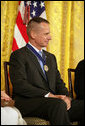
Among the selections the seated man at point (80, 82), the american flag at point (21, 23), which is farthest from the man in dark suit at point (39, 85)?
the american flag at point (21, 23)

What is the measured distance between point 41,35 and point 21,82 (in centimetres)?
72

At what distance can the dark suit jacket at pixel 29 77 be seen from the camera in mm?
2902

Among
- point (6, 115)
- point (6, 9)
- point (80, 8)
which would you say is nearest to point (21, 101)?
point (6, 115)

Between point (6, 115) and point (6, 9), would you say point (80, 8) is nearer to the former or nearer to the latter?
point (6, 9)

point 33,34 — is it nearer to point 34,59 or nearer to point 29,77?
point 34,59

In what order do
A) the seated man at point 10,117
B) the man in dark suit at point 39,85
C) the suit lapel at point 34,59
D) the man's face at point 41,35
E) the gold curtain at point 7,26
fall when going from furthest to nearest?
the gold curtain at point 7,26 < the man's face at point 41,35 < the suit lapel at point 34,59 < the man in dark suit at point 39,85 < the seated man at point 10,117

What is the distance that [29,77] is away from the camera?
3066 mm

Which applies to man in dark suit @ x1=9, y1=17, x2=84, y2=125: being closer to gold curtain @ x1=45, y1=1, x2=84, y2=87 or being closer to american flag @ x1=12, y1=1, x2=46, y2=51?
american flag @ x1=12, y1=1, x2=46, y2=51

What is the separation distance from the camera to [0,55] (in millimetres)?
4355

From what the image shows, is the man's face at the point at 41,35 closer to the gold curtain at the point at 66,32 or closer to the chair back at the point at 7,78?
the chair back at the point at 7,78

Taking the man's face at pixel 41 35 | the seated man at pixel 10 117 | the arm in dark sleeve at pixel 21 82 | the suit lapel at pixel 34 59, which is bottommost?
the seated man at pixel 10 117

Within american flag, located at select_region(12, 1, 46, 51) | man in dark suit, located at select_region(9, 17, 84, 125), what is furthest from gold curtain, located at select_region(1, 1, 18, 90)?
man in dark suit, located at select_region(9, 17, 84, 125)

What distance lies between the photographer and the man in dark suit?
2.67m

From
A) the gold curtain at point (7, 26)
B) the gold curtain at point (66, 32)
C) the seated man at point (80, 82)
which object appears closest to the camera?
the seated man at point (80, 82)
